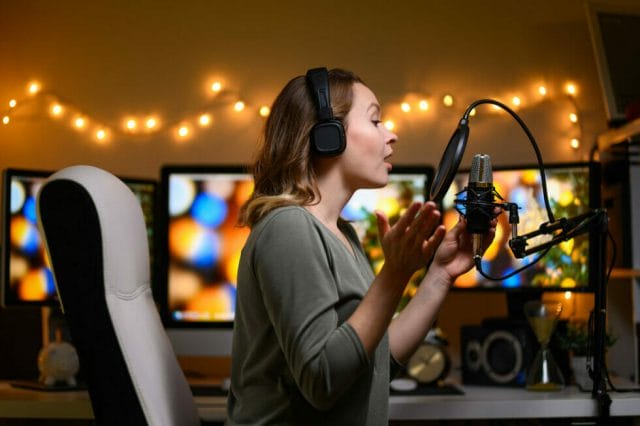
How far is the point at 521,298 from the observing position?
2326 millimetres

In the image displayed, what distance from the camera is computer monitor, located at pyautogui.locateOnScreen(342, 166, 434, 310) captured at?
2.30 metres

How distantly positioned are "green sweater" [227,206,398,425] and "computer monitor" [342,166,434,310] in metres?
0.95

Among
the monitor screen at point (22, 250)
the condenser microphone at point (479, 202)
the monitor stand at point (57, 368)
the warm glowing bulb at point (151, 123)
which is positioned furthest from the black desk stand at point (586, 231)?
the warm glowing bulb at point (151, 123)

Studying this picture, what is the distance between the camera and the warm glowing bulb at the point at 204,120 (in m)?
2.58

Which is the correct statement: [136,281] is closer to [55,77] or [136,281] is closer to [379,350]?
[379,350]

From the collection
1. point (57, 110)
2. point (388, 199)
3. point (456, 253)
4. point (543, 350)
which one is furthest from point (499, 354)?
point (57, 110)

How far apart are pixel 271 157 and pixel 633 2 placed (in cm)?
168

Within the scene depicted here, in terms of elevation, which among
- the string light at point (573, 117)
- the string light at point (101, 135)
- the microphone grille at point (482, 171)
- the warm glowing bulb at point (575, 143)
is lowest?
the microphone grille at point (482, 171)

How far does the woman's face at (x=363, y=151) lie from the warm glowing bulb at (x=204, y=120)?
1.25 meters

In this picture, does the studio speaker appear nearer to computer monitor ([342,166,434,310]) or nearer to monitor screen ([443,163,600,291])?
monitor screen ([443,163,600,291])

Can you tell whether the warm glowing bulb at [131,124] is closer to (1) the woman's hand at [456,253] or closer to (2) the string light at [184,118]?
(2) the string light at [184,118]

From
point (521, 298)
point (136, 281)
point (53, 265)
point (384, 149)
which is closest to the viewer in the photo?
point (53, 265)

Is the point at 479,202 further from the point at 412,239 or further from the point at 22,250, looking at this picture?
the point at 22,250

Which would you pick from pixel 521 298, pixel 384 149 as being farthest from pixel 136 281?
pixel 521 298
